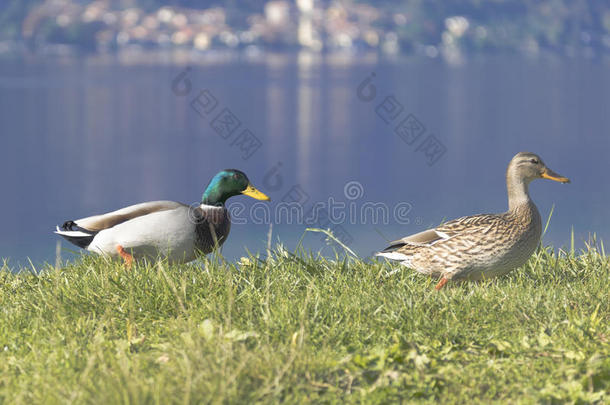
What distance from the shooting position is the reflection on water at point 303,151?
2564 centimetres

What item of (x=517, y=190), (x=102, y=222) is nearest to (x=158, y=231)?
(x=102, y=222)

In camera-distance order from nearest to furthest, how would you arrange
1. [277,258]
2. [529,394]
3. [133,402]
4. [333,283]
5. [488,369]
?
[133,402], [529,394], [488,369], [333,283], [277,258]

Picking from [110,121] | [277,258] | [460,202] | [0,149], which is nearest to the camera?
[277,258]

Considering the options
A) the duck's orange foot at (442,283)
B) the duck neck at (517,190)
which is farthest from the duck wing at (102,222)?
the duck neck at (517,190)

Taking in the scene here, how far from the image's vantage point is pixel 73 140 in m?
51.6

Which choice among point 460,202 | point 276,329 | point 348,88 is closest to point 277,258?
point 276,329

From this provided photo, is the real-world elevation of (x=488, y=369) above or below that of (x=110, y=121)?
above

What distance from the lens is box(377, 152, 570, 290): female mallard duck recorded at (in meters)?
5.44

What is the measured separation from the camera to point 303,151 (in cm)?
4628

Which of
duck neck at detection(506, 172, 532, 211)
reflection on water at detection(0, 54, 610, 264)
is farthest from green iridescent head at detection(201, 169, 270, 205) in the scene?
duck neck at detection(506, 172, 532, 211)

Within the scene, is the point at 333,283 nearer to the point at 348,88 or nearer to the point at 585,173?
the point at 585,173

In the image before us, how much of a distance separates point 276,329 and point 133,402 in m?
1.17

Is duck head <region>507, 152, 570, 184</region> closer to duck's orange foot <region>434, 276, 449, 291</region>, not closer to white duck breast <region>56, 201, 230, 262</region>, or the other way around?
duck's orange foot <region>434, 276, 449, 291</region>

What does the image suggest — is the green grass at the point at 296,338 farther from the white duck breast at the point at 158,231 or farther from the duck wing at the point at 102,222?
the duck wing at the point at 102,222
